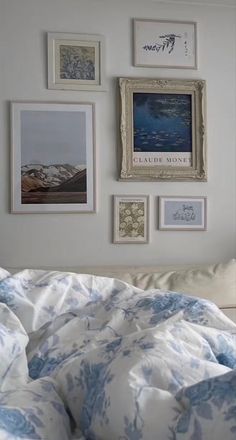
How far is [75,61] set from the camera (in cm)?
269

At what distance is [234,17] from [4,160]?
142 cm

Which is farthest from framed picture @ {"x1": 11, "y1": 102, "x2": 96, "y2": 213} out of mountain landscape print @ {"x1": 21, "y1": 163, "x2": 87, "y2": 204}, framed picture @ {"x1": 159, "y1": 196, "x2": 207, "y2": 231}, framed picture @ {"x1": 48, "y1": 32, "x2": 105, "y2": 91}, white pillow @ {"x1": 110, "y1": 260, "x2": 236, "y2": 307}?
white pillow @ {"x1": 110, "y1": 260, "x2": 236, "y2": 307}

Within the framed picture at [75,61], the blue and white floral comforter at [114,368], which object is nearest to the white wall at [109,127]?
the framed picture at [75,61]

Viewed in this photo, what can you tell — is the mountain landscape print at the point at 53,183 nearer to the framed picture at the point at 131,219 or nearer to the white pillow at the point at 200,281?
the framed picture at the point at 131,219

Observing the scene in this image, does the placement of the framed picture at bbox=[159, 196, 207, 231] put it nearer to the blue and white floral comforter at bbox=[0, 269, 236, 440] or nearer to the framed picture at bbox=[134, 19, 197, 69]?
the framed picture at bbox=[134, 19, 197, 69]

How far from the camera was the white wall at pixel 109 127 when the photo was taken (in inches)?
104

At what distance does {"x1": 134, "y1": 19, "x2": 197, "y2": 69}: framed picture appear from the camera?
2.74 metres

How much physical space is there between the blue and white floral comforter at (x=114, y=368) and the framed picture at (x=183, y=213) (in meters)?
1.32

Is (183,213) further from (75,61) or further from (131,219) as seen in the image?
(75,61)

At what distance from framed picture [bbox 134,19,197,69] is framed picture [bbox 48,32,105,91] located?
20 centimetres

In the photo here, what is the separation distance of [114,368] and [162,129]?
202 cm

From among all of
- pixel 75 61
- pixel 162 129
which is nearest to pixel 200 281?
pixel 162 129

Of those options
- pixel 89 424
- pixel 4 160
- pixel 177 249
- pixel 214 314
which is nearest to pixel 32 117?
pixel 4 160

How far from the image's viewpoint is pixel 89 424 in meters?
0.88
